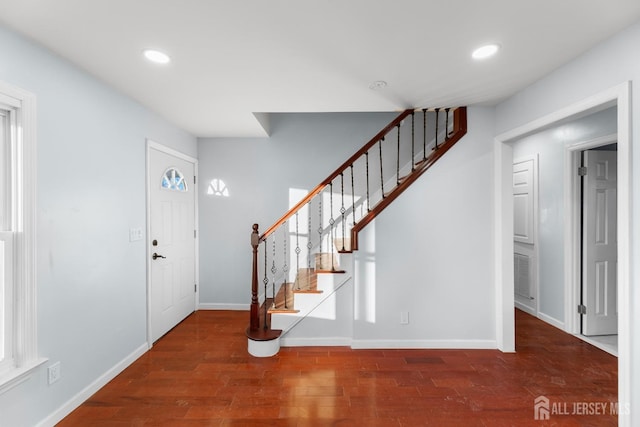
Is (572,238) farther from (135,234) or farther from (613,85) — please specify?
(135,234)

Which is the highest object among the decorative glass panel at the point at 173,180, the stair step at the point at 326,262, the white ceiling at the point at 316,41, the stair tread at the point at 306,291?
the white ceiling at the point at 316,41

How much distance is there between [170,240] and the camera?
3.64 meters

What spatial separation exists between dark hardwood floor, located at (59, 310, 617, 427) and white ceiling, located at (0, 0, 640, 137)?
2.39 metres

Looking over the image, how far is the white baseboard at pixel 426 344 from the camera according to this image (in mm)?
3141

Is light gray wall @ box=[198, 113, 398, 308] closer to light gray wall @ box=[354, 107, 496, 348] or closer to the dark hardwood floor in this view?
the dark hardwood floor

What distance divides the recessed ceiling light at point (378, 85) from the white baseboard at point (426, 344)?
2.37 meters

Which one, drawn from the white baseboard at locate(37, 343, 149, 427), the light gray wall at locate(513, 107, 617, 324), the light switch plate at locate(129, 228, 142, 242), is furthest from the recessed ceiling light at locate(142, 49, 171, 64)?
the light gray wall at locate(513, 107, 617, 324)

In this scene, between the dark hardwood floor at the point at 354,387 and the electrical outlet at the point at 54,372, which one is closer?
the electrical outlet at the point at 54,372

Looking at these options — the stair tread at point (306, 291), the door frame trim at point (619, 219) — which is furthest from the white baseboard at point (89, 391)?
the door frame trim at point (619, 219)

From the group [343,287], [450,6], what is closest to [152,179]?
[343,287]

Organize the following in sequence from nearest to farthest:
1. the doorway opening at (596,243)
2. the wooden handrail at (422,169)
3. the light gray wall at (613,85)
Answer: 1. the light gray wall at (613,85)
2. the wooden handrail at (422,169)
3. the doorway opening at (596,243)

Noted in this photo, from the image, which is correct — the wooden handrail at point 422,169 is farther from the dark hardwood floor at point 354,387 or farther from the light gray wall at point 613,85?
the dark hardwood floor at point 354,387

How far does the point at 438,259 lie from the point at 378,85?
176 centimetres

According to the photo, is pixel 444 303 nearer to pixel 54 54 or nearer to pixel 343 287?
pixel 343 287
